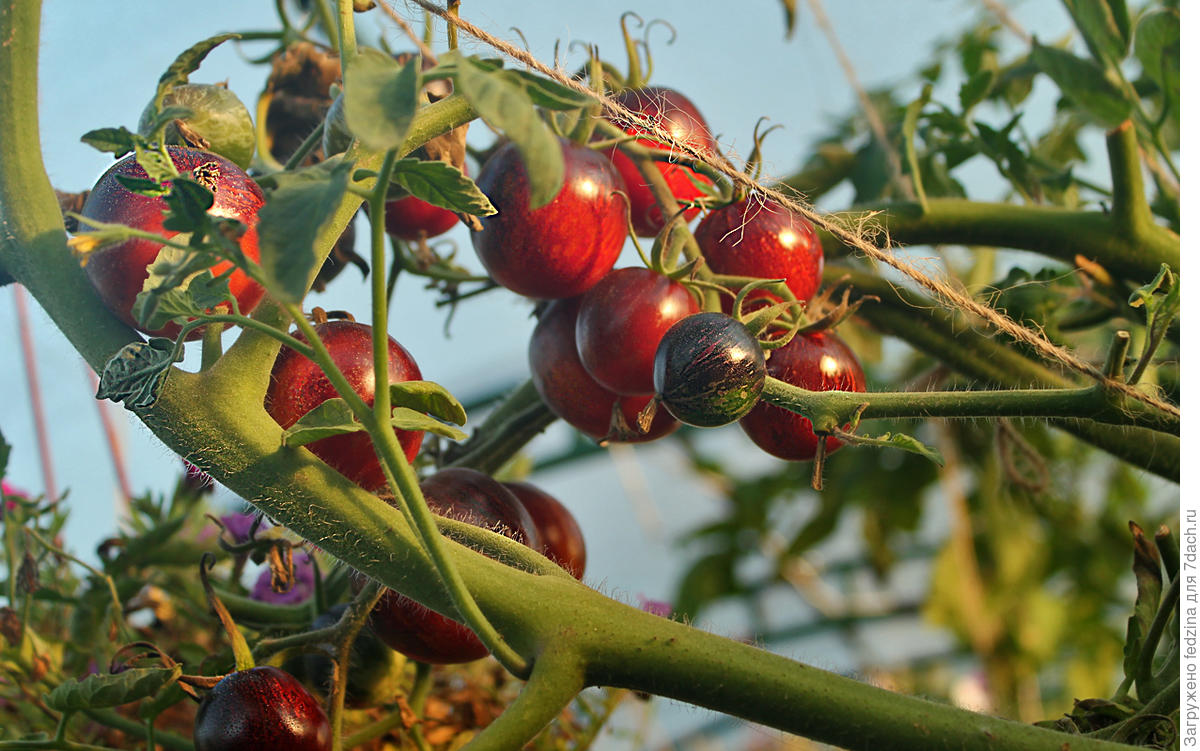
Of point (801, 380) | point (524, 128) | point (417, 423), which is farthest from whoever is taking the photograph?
point (801, 380)

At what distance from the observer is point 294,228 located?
22cm

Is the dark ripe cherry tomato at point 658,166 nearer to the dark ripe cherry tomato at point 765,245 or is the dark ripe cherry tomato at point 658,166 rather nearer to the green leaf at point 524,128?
the dark ripe cherry tomato at point 765,245

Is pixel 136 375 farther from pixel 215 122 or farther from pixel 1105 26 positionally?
pixel 1105 26

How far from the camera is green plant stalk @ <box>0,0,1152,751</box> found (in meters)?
0.32

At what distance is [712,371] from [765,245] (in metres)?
0.12

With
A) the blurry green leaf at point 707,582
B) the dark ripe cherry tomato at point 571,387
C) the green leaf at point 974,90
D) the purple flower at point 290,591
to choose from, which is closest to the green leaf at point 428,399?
the dark ripe cherry tomato at point 571,387

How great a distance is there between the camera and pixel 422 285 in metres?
0.55

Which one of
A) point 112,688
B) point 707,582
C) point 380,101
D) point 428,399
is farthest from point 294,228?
point 707,582

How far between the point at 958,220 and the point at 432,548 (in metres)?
0.42

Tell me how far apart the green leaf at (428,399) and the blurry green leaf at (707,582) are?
1257 mm

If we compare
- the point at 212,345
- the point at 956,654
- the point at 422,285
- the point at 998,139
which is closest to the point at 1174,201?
the point at 998,139

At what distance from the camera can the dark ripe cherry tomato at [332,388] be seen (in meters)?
0.37

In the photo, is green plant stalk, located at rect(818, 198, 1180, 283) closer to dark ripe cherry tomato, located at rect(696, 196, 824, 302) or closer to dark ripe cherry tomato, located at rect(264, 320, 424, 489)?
dark ripe cherry tomato, located at rect(696, 196, 824, 302)

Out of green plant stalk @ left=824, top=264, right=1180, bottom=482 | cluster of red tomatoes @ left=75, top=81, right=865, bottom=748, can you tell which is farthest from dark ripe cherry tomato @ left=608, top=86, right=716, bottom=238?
green plant stalk @ left=824, top=264, right=1180, bottom=482
